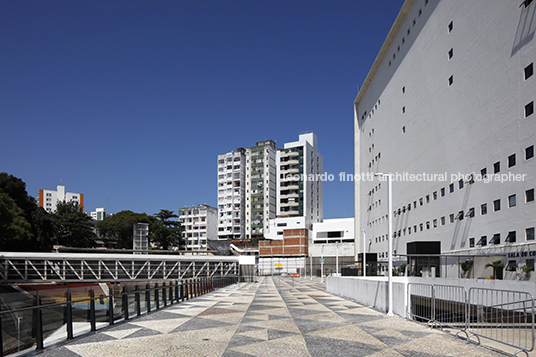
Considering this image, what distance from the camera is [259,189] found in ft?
434

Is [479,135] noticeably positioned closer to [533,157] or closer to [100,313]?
[533,157]

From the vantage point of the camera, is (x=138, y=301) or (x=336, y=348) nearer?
(x=336, y=348)

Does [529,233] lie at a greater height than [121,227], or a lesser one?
greater

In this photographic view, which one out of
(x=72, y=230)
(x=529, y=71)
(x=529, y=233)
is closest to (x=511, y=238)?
(x=529, y=233)

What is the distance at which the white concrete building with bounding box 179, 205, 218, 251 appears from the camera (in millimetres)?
139125

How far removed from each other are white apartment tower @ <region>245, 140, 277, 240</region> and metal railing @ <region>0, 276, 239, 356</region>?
11371 cm

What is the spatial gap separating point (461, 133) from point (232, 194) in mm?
100380

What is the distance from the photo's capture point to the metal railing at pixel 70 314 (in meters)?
8.19

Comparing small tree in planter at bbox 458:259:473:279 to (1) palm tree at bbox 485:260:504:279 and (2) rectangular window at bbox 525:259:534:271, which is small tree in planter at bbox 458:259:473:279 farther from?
(2) rectangular window at bbox 525:259:534:271

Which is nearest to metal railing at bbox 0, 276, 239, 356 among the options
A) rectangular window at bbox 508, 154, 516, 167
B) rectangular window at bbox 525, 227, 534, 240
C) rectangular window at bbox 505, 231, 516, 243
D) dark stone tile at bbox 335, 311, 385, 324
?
dark stone tile at bbox 335, 311, 385, 324

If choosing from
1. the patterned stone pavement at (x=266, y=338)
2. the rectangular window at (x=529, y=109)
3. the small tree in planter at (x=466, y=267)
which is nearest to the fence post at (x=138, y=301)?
the patterned stone pavement at (x=266, y=338)

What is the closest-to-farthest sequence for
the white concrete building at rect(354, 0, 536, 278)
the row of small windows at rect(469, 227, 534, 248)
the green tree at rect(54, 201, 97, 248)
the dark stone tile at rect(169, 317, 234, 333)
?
1. the dark stone tile at rect(169, 317, 234, 333)
2. the row of small windows at rect(469, 227, 534, 248)
3. the white concrete building at rect(354, 0, 536, 278)
4. the green tree at rect(54, 201, 97, 248)

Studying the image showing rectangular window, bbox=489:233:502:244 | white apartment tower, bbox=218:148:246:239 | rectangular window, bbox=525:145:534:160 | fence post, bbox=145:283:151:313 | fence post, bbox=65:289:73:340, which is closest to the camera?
fence post, bbox=65:289:73:340

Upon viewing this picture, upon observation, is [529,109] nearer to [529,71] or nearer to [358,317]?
[529,71]
